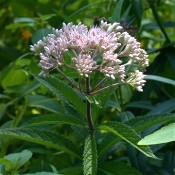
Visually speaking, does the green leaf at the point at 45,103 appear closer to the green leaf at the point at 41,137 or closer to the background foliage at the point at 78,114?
the background foliage at the point at 78,114

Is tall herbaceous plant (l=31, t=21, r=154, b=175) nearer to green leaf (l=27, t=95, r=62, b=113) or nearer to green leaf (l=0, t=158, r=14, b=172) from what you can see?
green leaf (l=0, t=158, r=14, b=172)

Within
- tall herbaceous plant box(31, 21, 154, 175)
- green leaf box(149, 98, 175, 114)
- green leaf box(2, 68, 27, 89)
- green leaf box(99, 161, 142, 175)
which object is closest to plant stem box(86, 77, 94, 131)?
tall herbaceous plant box(31, 21, 154, 175)

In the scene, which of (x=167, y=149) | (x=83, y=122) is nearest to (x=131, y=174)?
(x=83, y=122)

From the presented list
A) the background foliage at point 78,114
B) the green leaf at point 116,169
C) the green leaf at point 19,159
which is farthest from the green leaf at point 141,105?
the green leaf at point 19,159

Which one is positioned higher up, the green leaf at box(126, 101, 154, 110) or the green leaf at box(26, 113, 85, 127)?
the green leaf at box(126, 101, 154, 110)

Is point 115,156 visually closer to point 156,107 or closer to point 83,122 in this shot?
point 156,107

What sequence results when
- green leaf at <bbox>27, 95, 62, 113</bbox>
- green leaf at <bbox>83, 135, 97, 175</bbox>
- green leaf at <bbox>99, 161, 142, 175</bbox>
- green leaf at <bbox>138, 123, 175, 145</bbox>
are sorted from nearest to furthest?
green leaf at <bbox>138, 123, 175, 145</bbox>, green leaf at <bbox>83, 135, 97, 175</bbox>, green leaf at <bbox>99, 161, 142, 175</bbox>, green leaf at <bbox>27, 95, 62, 113</bbox>
